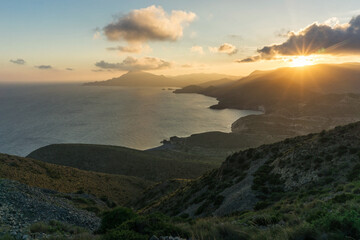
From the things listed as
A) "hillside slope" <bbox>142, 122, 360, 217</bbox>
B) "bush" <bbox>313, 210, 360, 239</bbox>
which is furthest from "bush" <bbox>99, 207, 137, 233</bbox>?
"bush" <bbox>313, 210, 360, 239</bbox>

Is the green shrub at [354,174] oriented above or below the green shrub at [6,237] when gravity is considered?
below

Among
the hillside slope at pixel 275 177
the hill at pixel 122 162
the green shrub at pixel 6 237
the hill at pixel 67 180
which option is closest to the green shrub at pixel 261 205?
the hillside slope at pixel 275 177

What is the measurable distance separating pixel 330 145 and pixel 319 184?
738 cm

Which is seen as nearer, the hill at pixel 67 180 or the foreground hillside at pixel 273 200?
the foreground hillside at pixel 273 200

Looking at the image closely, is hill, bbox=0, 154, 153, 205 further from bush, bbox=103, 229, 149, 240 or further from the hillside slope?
bush, bbox=103, 229, 149, 240

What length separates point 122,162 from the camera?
2840 inches

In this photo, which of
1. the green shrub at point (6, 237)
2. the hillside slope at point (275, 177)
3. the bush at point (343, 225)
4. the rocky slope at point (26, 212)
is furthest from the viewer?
the hillside slope at point (275, 177)

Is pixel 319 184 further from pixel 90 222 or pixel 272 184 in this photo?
pixel 90 222

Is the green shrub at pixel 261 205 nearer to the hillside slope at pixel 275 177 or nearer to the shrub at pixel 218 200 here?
the hillside slope at pixel 275 177

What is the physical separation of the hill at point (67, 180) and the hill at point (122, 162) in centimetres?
1533

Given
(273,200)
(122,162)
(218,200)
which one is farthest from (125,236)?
(122,162)

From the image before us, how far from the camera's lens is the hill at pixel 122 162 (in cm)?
6501

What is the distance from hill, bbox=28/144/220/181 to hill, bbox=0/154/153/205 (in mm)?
15333

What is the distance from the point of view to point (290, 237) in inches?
275
